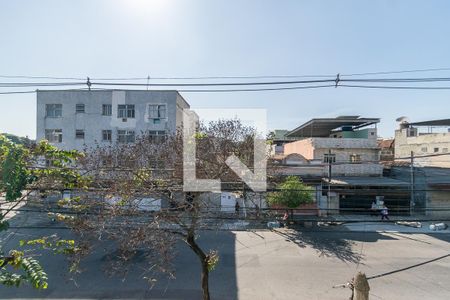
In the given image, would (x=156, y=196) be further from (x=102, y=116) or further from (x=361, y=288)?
(x=102, y=116)

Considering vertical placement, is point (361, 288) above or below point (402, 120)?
below

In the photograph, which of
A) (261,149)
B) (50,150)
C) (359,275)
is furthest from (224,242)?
(50,150)

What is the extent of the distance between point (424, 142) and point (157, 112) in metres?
20.0

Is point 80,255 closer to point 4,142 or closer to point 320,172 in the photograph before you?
point 4,142

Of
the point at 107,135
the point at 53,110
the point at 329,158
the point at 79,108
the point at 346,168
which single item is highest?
the point at 79,108

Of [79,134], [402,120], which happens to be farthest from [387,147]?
[79,134]

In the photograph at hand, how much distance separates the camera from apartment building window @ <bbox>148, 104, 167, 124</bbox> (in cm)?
1900

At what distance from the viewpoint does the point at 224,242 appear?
12031mm

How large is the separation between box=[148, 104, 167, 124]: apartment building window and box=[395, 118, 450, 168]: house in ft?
51.1

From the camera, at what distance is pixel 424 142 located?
2278 cm

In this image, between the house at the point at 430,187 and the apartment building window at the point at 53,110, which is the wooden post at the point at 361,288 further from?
the apartment building window at the point at 53,110

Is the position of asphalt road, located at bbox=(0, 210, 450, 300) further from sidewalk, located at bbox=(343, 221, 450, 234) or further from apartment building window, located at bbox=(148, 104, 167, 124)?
apartment building window, located at bbox=(148, 104, 167, 124)

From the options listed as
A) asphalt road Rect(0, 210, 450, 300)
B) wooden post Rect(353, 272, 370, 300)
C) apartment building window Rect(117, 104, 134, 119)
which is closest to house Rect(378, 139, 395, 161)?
asphalt road Rect(0, 210, 450, 300)

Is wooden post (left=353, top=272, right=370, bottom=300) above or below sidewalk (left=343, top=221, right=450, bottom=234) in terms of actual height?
above
